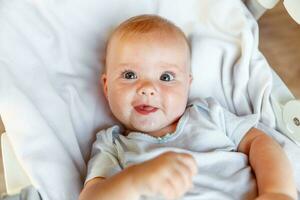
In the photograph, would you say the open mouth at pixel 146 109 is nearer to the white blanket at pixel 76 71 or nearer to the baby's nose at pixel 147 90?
the baby's nose at pixel 147 90

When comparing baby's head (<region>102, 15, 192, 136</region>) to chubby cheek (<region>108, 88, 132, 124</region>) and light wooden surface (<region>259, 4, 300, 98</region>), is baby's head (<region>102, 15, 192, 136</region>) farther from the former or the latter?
light wooden surface (<region>259, 4, 300, 98</region>)

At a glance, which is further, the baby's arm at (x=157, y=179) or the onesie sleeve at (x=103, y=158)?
the onesie sleeve at (x=103, y=158)

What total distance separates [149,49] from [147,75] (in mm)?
51

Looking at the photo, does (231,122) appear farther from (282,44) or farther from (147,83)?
(282,44)

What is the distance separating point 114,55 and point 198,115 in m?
0.21

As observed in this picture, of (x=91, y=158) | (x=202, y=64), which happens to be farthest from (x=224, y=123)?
(x=91, y=158)

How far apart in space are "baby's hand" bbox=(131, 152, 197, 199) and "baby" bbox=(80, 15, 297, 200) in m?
0.17

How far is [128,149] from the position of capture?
1031 mm

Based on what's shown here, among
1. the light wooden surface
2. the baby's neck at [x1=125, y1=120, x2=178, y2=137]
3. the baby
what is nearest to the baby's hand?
the baby

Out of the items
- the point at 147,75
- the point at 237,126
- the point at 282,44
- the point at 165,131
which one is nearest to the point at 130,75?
the point at 147,75

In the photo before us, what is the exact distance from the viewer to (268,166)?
966 mm

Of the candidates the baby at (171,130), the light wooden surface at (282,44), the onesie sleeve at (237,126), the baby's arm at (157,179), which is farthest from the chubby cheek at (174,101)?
the light wooden surface at (282,44)

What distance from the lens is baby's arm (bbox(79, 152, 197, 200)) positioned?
0.74 meters

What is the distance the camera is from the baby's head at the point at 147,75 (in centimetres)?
101
